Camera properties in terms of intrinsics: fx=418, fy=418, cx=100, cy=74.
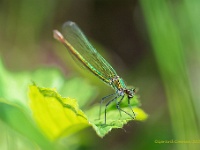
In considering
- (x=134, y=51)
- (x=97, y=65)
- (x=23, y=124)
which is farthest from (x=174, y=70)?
(x=134, y=51)

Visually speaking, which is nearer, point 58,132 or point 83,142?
point 58,132

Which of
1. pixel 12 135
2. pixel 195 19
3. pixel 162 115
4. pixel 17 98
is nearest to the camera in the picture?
pixel 12 135

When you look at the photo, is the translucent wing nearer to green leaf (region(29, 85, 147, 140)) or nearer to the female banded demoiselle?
the female banded demoiselle

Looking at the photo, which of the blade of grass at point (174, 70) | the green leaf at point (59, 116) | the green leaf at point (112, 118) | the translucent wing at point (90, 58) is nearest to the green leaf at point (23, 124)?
the green leaf at point (59, 116)

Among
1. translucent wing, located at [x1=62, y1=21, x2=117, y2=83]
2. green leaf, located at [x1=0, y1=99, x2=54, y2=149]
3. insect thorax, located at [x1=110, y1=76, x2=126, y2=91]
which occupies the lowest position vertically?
green leaf, located at [x1=0, y1=99, x2=54, y2=149]

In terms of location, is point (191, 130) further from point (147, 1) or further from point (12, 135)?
point (12, 135)

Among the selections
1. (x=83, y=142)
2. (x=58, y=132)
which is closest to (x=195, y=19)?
(x=83, y=142)

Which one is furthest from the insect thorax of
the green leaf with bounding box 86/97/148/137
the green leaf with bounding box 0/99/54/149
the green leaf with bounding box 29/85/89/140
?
the green leaf with bounding box 0/99/54/149

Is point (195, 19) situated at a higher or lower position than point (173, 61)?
higher

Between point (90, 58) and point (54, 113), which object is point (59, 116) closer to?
point (54, 113)
